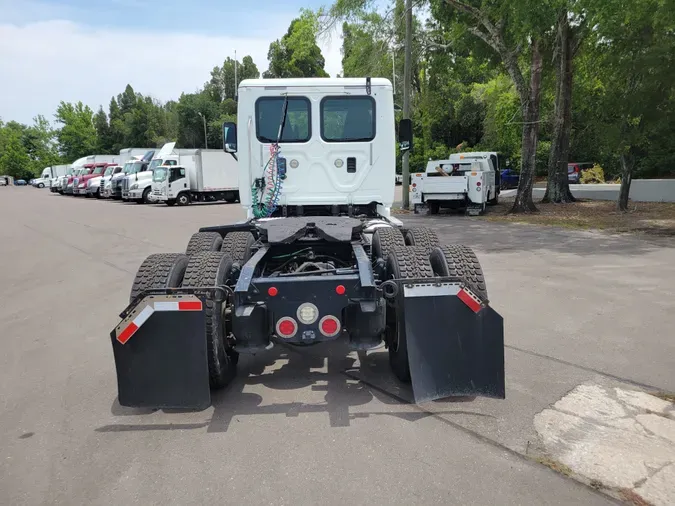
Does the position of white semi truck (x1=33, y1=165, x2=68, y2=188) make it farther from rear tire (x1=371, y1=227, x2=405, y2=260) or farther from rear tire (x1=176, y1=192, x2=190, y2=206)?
rear tire (x1=371, y1=227, x2=405, y2=260)

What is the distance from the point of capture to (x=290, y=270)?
522 centimetres

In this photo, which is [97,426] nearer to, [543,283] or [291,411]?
[291,411]

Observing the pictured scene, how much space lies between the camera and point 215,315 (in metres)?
4.00

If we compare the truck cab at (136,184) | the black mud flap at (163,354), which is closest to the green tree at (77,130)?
the truck cab at (136,184)

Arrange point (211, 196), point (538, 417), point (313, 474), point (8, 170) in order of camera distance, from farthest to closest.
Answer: point (8, 170) → point (211, 196) → point (538, 417) → point (313, 474)

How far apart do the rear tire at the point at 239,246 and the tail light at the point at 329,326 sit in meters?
1.37

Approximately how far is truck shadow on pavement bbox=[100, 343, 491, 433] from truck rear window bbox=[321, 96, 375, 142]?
9.40 ft

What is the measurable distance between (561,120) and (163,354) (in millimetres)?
20402

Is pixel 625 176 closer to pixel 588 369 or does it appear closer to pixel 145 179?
pixel 588 369

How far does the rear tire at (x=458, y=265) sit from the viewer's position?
441 centimetres

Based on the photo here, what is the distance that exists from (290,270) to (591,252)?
8.39m

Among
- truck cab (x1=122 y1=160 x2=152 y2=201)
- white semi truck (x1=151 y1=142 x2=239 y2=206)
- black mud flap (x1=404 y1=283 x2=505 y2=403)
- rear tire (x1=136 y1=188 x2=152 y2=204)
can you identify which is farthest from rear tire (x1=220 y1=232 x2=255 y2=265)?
truck cab (x1=122 y1=160 x2=152 y2=201)

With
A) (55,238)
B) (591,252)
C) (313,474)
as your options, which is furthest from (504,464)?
(55,238)

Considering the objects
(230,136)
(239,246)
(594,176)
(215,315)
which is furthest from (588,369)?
(594,176)
